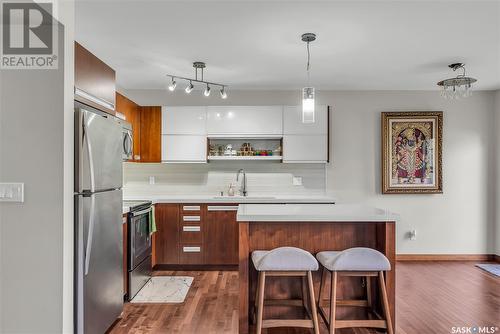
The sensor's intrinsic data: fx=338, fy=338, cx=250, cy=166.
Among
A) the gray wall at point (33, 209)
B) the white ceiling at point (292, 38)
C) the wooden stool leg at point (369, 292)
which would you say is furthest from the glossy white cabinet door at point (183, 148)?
the wooden stool leg at point (369, 292)

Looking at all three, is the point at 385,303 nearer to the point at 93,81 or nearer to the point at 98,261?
the point at 98,261

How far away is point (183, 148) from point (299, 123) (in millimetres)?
1686

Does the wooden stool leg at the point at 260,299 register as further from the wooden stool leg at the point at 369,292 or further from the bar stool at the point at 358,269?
the wooden stool leg at the point at 369,292

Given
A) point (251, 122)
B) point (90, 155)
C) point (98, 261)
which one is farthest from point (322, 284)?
point (251, 122)

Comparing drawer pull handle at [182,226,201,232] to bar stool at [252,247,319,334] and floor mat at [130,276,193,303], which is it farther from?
bar stool at [252,247,319,334]

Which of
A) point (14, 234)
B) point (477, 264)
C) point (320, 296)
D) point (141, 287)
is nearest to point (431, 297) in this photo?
point (320, 296)

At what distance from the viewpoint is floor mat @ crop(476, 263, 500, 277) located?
14.1 feet

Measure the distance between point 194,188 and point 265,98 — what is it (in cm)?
173

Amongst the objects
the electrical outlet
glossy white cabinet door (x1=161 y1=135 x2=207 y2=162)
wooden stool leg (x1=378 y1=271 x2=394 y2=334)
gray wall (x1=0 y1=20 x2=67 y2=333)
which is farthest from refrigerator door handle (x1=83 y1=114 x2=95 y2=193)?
the electrical outlet

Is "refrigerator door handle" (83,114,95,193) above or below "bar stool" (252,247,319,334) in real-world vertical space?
above

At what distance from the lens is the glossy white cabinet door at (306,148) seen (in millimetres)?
4793

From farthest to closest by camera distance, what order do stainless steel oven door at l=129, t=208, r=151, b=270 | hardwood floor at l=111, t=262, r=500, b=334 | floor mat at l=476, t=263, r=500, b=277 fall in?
floor mat at l=476, t=263, r=500, b=277
stainless steel oven door at l=129, t=208, r=151, b=270
hardwood floor at l=111, t=262, r=500, b=334

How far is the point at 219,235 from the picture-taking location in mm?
4449

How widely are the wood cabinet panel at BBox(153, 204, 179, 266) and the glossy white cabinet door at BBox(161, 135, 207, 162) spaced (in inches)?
29.7
